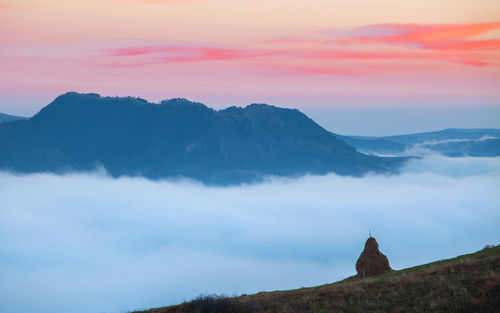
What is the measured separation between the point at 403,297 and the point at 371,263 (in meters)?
19.2

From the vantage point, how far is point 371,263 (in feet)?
174

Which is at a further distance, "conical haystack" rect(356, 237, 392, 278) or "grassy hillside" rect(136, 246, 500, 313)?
"conical haystack" rect(356, 237, 392, 278)

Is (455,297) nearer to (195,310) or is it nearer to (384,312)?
(384,312)

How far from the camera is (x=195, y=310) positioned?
35562 millimetres

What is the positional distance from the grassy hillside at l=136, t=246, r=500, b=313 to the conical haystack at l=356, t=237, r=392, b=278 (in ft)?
43.6

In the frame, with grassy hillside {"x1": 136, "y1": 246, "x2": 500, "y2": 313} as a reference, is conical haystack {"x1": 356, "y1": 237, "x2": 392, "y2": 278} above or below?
above

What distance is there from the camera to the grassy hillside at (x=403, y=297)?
104ft

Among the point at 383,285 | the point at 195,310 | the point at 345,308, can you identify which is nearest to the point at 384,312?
the point at 345,308

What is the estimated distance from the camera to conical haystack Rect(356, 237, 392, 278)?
5281 cm

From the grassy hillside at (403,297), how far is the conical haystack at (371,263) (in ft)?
43.6

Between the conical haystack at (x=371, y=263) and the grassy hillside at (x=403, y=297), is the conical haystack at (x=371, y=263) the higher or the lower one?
the higher one

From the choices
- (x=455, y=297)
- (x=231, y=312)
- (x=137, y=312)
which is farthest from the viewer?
(x=137, y=312)

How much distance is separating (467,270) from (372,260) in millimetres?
16443

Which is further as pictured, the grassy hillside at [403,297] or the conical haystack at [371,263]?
the conical haystack at [371,263]
